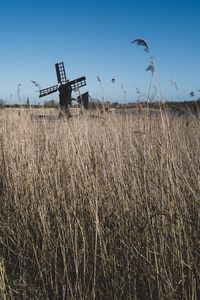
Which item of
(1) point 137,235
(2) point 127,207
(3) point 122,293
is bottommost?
(3) point 122,293

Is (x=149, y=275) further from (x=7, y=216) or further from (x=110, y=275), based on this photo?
(x=7, y=216)

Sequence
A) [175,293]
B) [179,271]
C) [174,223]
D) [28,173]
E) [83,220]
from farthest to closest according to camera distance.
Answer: [28,173]
[83,220]
[174,223]
[179,271]
[175,293]

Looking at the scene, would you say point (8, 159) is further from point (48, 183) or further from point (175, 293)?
point (175, 293)

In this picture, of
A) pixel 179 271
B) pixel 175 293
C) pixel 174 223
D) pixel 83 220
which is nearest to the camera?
pixel 175 293

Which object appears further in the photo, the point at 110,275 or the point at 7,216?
the point at 7,216

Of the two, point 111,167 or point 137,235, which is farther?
point 111,167

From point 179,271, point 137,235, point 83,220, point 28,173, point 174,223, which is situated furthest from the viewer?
point 28,173

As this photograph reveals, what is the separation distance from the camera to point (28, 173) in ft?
9.87

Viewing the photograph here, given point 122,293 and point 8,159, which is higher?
point 8,159

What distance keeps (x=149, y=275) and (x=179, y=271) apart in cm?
17

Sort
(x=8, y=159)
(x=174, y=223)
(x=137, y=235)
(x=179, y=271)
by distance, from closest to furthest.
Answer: (x=179, y=271) → (x=174, y=223) → (x=137, y=235) → (x=8, y=159)

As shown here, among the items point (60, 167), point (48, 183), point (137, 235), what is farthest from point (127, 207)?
point (60, 167)

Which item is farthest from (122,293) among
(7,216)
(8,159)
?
(8,159)

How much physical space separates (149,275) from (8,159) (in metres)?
2.20
